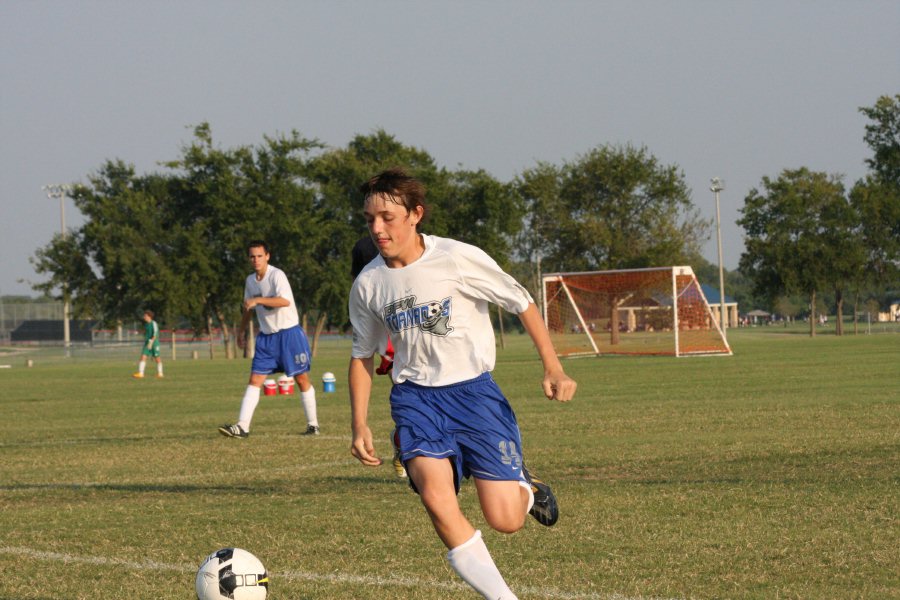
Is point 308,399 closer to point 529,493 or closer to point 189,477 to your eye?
point 189,477

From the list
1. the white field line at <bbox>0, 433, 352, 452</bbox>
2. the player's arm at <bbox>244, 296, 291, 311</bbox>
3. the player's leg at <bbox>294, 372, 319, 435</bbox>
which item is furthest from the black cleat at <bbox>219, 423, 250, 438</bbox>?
the player's arm at <bbox>244, 296, 291, 311</bbox>

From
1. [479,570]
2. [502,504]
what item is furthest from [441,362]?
[479,570]

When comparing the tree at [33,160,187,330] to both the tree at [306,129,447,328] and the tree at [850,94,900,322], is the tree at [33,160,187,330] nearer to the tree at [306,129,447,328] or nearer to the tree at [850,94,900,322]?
the tree at [306,129,447,328]

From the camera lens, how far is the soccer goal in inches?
1491

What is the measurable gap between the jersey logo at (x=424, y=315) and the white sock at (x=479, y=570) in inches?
36.8

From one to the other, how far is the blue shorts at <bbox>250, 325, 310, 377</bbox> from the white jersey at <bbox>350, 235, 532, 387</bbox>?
7.98 meters

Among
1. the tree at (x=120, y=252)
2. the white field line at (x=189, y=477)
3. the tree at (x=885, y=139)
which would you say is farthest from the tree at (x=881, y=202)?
the white field line at (x=189, y=477)

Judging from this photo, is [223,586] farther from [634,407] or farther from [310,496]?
[634,407]

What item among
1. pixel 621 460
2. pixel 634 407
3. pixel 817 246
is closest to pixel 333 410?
pixel 634 407

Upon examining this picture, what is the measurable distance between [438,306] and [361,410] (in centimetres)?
58

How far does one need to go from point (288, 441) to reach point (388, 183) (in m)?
8.45

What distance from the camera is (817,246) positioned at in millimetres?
70750

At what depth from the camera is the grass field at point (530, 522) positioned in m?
5.60

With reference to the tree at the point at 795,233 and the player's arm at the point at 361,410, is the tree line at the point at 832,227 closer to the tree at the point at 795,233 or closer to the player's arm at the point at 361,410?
the tree at the point at 795,233
